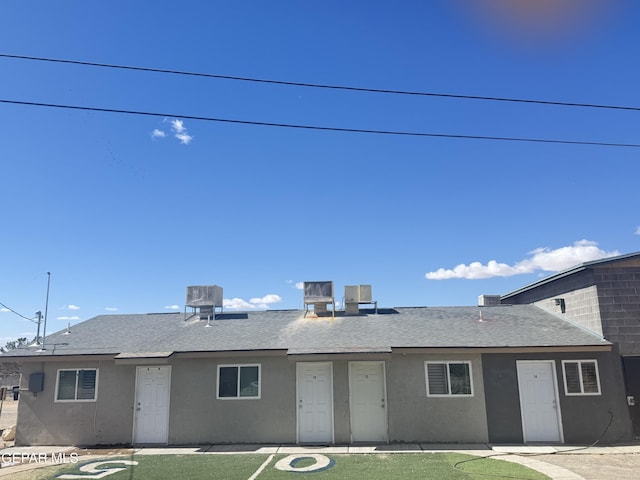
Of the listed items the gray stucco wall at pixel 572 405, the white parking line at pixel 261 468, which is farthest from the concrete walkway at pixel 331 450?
the white parking line at pixel 261 468

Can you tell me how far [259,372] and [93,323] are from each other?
751cm

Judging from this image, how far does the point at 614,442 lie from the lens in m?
11.9

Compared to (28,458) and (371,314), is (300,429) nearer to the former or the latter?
(371,314)

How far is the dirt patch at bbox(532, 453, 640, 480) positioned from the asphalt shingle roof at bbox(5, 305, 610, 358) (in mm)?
2780

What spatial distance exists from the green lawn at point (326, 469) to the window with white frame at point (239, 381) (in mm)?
2041

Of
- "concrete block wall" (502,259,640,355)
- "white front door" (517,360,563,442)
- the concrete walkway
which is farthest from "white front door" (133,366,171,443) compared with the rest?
"concrete block wall" (502,259,640,355)

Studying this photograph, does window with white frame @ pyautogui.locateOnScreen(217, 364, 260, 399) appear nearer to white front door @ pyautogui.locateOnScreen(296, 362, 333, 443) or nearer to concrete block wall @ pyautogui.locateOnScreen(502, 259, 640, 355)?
white front door @ pyautogui.locateOnScreen(296, 362, 333, 443)

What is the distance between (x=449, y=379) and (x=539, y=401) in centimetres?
240

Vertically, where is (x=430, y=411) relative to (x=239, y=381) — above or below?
below

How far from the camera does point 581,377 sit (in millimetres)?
12477

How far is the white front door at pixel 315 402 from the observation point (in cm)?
1264

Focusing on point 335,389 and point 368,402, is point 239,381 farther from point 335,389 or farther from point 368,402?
point 368,402

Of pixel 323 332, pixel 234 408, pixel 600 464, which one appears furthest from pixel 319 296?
pixel 600 464

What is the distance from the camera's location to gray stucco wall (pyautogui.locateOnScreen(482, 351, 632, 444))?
39.7 ft
